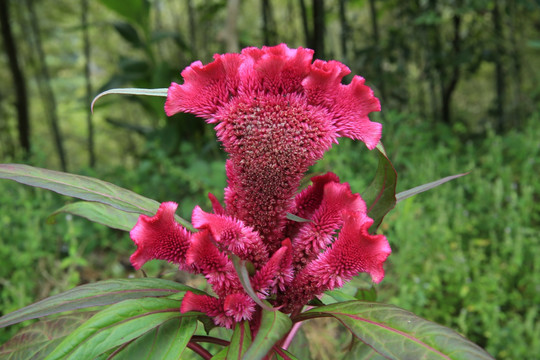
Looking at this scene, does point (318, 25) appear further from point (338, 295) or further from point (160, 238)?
point (160, 238)

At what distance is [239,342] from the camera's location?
22.6 inches

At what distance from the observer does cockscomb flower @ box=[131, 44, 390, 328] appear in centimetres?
56

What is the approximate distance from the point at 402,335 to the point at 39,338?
55cm

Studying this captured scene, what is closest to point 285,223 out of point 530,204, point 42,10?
point 530,204

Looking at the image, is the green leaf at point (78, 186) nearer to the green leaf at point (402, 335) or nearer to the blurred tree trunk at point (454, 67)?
the green leaf at point (402, 335)

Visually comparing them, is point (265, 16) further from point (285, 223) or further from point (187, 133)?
point (285, 223)

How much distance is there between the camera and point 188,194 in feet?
12.8

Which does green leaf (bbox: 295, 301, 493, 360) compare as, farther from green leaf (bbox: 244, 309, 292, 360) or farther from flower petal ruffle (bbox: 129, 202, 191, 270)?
flower petal ruffle (bbox: 129, 202, 191, 270)

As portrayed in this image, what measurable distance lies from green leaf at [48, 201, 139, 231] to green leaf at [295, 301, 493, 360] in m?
0.39

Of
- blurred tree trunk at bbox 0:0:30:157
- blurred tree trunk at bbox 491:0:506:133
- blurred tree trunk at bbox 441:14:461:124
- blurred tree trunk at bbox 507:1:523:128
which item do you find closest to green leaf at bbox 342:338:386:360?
blurred tree trunk at bbox 441:14:461:124

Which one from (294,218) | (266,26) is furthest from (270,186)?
(266,26)

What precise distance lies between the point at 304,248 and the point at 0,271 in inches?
80.8

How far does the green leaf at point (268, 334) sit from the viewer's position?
488 millimetres

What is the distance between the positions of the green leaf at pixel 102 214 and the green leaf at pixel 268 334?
332 millimetres
